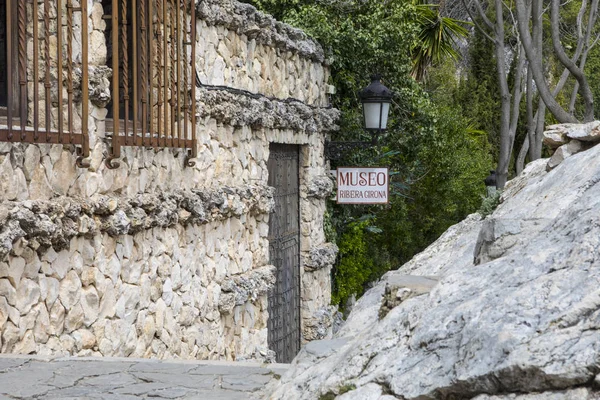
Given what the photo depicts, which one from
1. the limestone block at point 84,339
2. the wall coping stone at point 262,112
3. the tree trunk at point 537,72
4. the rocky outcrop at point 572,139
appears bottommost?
the limestone block at point 84,339

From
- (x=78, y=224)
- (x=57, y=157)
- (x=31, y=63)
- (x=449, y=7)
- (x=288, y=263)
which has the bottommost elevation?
(x=288, y=263)

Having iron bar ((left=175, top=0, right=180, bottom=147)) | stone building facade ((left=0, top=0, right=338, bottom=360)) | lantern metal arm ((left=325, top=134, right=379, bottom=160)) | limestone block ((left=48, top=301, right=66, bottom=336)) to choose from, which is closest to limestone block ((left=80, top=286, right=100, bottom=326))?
stone building facade ((left=0, top=0, right=338, bottom=360))

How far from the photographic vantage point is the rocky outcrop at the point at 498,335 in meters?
2.86

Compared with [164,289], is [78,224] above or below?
above

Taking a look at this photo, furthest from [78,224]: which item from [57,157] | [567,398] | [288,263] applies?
[288,263]

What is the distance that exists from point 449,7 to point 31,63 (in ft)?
80.2

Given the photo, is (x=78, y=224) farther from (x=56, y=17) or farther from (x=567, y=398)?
(x=567, y=398)

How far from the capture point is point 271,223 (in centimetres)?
1093

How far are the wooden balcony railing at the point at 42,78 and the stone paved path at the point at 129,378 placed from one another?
137 centimetres

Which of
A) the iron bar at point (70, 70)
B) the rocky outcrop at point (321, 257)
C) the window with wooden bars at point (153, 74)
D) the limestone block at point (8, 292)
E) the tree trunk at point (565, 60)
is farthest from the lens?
the rocky outcrop at point (321, 257)

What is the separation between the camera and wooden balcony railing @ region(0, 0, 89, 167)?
17.6 feet

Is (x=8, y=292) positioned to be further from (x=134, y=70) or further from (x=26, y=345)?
(x=134, y=70)

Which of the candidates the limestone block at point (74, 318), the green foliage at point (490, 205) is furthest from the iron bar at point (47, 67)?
the green foliage at point (490, 205)

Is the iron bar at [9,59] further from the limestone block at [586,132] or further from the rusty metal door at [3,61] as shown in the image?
the limestone block at [586,132]
